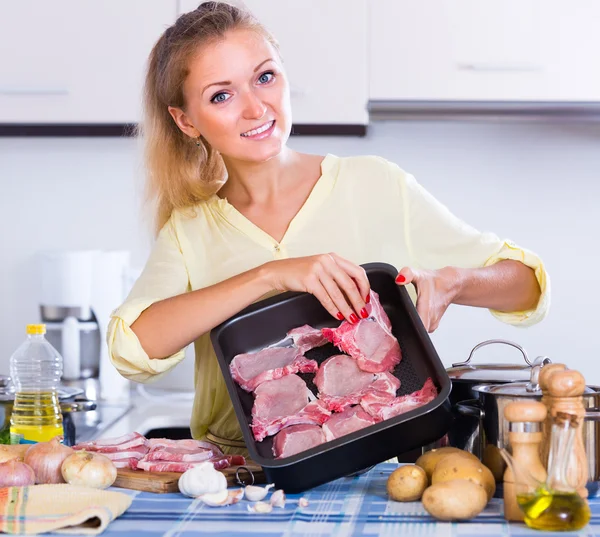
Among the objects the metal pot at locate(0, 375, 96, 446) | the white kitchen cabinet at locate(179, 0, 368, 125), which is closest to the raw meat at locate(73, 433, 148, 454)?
the metal pot at locate(0, 375, 96, 446)

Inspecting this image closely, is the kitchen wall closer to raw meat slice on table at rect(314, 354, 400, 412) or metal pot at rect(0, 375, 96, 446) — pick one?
metal pot at rect(0, 375, 96, 446)

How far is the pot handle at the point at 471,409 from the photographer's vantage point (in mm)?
1139

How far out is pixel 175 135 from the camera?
1730 mm

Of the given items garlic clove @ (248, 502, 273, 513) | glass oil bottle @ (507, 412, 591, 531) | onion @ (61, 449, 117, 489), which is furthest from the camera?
onion @ (61, 449, 117, 489)

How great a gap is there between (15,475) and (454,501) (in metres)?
0.57

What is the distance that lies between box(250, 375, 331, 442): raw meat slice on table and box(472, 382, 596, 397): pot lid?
22 centimetres

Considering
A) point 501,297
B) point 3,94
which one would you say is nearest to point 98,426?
point 3,94

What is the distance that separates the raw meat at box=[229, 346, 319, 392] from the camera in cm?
128

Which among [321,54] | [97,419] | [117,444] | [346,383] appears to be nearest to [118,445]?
[117,444]

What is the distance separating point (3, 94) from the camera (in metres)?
2.35

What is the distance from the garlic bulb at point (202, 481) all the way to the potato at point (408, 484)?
0.71 feet

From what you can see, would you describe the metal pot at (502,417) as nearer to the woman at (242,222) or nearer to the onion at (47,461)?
the woman at (242,222)

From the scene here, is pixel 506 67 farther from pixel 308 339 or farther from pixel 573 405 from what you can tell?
pixel 573 405

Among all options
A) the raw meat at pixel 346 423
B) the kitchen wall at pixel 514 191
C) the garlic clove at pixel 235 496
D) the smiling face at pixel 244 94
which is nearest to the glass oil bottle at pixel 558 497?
the raw meat at pixel 346 423
